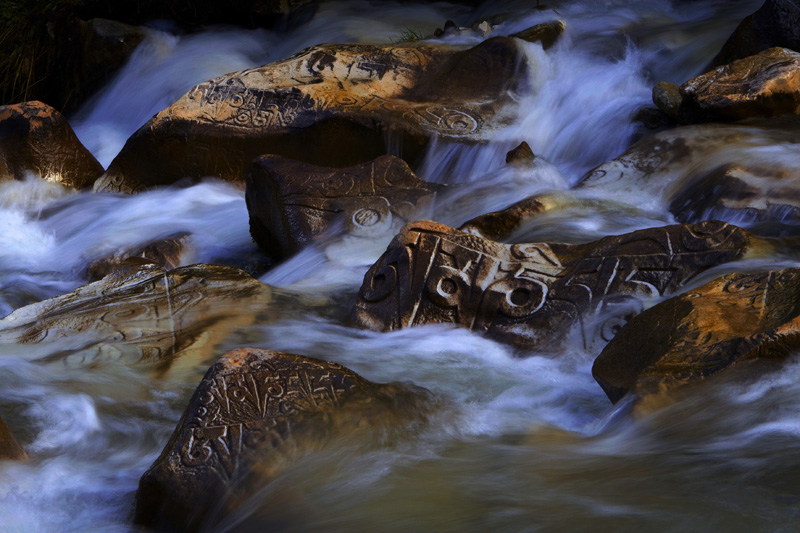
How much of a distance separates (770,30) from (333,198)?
125 inches

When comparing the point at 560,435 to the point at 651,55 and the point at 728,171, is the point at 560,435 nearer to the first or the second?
the point at 728,171

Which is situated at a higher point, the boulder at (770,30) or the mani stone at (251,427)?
the boulder at (770,30)

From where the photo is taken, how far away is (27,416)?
2.91 meters

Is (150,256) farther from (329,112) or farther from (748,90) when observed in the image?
(748,90)

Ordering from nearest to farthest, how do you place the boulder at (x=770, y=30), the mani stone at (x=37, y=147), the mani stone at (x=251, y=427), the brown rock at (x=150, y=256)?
the mani stone at (x=251, y=427), the brown rock at (x=150, y=256), the boulder at (x=770, y=30), the mani stone at (x=37, y=147)

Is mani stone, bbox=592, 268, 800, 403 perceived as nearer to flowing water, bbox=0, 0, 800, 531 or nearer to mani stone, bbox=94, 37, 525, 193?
flowing water, bbox=0, 0, 800, 531

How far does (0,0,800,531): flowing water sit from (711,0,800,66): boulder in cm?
71

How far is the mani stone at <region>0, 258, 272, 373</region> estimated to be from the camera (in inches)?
134

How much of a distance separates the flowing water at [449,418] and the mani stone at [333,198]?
12 centimetres

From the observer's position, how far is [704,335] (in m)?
2.63

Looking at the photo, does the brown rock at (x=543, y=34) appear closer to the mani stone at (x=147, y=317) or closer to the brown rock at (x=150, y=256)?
the brown rock at (x=150, y=256)

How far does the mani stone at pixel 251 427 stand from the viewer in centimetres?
231

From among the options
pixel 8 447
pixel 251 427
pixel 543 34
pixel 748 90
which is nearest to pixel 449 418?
pixel 251 427

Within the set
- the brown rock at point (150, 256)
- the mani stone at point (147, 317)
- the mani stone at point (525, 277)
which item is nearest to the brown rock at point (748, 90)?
the mani stone at point (525, 277)
